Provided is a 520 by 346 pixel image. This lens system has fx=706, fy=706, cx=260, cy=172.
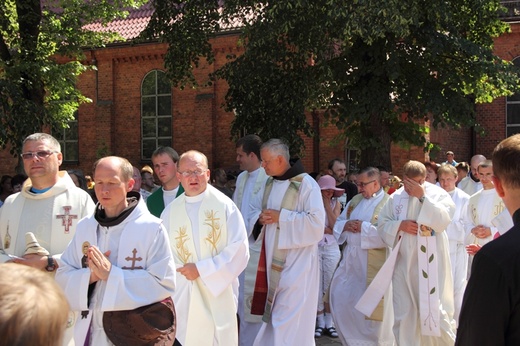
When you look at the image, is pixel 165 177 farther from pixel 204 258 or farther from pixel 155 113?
pixel 155 113

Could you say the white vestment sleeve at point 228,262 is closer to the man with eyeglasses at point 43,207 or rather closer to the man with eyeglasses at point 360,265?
the man with eyeglasses at point 43,207

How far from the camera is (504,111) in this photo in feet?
84.0

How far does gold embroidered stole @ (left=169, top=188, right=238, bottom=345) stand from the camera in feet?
19.5

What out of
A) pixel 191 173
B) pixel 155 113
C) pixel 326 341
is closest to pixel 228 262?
pixel 191 173

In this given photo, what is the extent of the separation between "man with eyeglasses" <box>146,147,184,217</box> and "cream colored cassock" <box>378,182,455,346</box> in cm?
266

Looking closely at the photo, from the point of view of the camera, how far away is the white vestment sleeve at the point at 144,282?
→ 429cm

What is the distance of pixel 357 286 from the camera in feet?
30.1

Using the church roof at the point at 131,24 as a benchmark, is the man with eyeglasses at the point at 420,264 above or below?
below

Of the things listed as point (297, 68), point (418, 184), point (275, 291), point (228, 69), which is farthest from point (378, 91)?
point (275, 291)

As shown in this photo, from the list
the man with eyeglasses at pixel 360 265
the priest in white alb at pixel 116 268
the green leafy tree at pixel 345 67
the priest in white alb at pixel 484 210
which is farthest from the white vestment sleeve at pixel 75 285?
the green leafy tree at pixel 345 67

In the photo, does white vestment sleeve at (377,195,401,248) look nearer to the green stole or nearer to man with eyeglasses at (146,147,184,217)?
man with eyeglasses at (146,147,184,217)

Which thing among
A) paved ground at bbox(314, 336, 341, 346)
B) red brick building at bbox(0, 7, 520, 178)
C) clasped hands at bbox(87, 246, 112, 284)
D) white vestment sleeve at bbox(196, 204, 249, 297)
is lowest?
paved ground at bbox(314, 336, 341, 346)

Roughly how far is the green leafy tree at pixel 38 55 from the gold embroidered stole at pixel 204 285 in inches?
312

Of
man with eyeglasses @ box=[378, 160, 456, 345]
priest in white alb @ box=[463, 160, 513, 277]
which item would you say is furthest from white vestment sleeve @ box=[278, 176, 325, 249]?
priest in white alb @ box=[463, 160, 513, 277]
